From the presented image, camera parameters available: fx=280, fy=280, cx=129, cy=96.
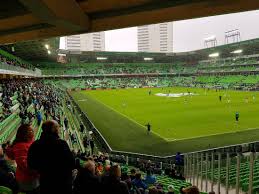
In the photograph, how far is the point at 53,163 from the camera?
11.7 feet

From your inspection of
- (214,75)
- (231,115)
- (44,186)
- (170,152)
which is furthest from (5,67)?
(214,75)

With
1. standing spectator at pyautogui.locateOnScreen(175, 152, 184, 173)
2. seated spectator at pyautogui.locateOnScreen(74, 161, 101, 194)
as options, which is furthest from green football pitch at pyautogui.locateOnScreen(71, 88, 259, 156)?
seated spectator at pyautogui.locateOnScreen(74, 161, 101, 194)

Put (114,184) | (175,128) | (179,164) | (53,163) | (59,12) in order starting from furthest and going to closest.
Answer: (175,128) < (179,164) < (114,184) < (53,163) < (59,12)

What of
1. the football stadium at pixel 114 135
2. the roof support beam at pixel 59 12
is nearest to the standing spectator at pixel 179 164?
the football stadium at pixel 114 135

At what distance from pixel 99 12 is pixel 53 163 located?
2.17 metres

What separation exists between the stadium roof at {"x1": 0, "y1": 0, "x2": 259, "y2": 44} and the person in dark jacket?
5.12 ft

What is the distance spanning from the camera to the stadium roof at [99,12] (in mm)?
3248

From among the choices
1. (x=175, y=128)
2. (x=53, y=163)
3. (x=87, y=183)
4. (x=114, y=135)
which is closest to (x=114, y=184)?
(x=87, y=183)

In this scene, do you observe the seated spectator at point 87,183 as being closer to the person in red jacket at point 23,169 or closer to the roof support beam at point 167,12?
the person in red jacket at point 23,169

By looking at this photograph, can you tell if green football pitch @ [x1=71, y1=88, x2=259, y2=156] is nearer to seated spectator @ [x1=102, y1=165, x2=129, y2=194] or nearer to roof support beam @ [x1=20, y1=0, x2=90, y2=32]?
seated spectator @ [x1=102, y1=165, x2=129, y2=194]

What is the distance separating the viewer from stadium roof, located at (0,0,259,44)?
3.25 metres

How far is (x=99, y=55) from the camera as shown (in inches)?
3716

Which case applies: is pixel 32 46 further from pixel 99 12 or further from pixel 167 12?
pixel 167 12

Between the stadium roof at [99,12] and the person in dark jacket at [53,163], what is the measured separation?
5.12ft
